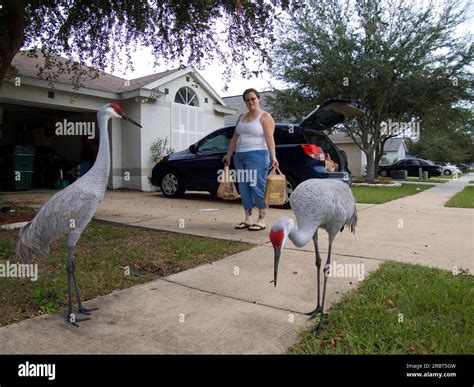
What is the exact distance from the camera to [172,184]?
991 cm

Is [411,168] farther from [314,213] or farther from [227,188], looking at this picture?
[314,213]

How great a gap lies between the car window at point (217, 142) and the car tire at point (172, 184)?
110 cm

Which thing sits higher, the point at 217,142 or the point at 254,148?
the point at 217,142

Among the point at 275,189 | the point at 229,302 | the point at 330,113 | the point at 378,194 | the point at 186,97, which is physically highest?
the point at 186,97

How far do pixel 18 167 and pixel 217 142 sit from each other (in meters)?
7.05

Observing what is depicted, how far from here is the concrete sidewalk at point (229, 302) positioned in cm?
231

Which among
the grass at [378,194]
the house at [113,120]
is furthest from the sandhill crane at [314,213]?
the house at [113,120]

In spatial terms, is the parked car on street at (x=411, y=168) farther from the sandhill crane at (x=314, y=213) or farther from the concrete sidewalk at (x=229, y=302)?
the sandhill crane at (x=314, y=213)

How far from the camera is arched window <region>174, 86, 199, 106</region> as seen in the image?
45.5 ft

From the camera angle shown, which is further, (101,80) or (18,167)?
(101,80)

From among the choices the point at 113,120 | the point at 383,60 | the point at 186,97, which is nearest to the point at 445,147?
the point at 383,60

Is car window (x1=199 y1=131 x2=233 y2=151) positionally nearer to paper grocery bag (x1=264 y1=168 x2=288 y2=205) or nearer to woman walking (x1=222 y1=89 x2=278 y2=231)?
woman walking (x1=222 y1=89 x2=278 y2=231)

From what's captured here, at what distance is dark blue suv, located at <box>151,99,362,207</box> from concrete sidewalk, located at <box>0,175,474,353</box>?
6.93 ft

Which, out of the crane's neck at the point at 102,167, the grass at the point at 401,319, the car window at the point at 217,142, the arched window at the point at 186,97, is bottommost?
the grass at the point at 401,319
